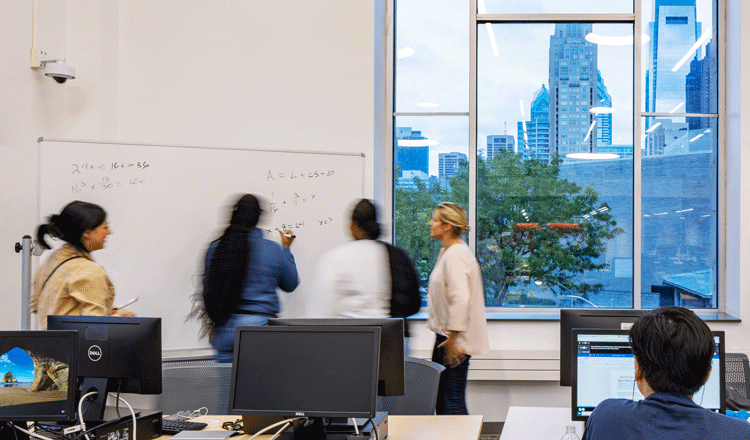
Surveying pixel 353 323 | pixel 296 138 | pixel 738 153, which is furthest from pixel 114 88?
pixel 738 153

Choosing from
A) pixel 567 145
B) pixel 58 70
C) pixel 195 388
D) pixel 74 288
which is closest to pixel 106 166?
pixel 58 70

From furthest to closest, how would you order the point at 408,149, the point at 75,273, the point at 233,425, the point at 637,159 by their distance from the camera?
1. the point at 408,149
2. the point at 637,159
3. the point at 75,273
4. the point at 233,425

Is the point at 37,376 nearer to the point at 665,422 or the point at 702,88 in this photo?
the point at 665,422

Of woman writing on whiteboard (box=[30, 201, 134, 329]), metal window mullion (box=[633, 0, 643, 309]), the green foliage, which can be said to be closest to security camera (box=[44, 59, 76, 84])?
woman writing on whiteboard (box=[30, 201, 134, 329])

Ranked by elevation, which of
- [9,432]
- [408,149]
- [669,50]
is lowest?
[9,432]

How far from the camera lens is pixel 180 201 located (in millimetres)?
3568

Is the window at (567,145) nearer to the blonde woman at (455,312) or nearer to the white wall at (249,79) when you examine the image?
the white wall at (249,79)

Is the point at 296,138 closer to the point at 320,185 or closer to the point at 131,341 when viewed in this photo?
the point at 320,185

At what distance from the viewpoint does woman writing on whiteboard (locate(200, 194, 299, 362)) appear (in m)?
2.92

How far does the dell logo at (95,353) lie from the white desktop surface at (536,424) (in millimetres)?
1451

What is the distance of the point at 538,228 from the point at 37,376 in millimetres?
3524

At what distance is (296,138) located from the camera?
13.5ft

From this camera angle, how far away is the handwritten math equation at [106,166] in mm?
3367

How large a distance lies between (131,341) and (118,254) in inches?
57.1
